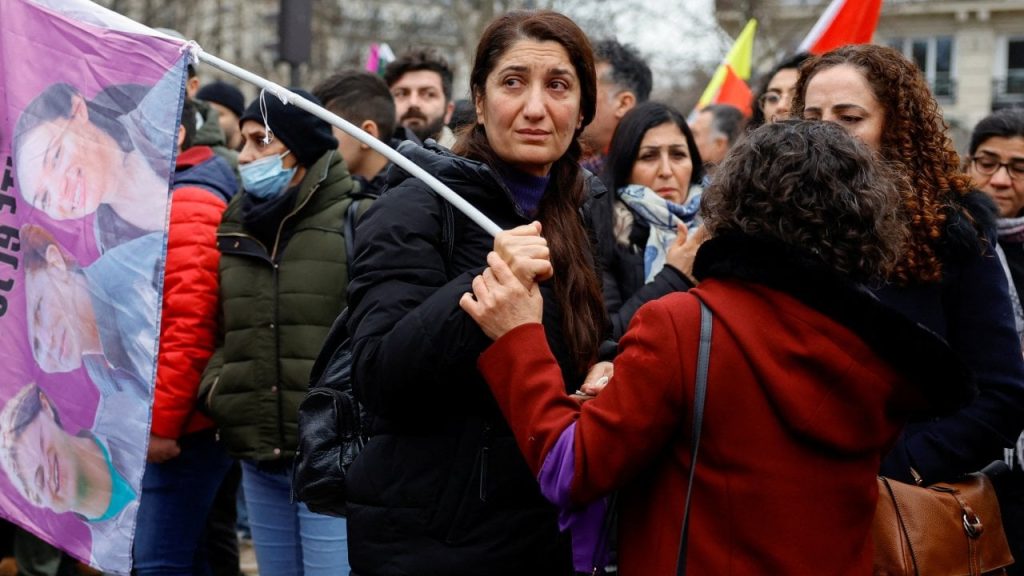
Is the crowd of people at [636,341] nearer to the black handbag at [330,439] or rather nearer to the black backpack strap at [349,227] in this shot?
the black handbag at [330,439]

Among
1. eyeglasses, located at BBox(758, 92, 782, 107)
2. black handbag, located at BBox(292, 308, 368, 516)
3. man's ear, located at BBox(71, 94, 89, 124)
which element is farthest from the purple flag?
eyeglasses, located at BBox(758, 92, 782, 107)

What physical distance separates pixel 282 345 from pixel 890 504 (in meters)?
2.25

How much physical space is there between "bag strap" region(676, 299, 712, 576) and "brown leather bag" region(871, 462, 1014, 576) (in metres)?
0.62

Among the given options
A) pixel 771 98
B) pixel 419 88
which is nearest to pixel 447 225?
pixel 771 98

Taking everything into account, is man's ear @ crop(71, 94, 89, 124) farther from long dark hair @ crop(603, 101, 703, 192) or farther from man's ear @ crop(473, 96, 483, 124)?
long dark hair @ crop(603, 101, 703, 192)

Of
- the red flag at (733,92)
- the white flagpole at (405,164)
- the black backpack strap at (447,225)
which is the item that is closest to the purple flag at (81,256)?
the white flagpole at (405,164)

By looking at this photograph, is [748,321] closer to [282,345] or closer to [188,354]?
[282,345]

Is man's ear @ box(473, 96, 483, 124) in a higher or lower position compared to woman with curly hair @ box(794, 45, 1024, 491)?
higher

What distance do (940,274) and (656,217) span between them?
161 cm

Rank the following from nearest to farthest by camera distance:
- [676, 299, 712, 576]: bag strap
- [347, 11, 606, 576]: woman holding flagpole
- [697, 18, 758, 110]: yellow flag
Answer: [676, 299, 712, 576]: bag strap, [347, 11, 606, 576]: woman holding flagpole, [697, 18, 758, 110]: yellow flag

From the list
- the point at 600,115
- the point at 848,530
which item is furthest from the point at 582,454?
the point at 600,115

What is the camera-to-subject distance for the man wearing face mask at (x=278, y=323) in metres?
4.27

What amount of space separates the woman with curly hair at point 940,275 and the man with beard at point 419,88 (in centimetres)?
348

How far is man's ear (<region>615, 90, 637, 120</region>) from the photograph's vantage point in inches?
240
